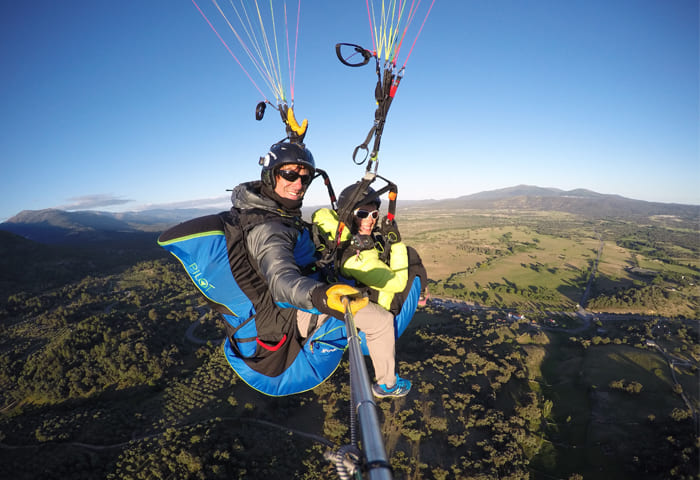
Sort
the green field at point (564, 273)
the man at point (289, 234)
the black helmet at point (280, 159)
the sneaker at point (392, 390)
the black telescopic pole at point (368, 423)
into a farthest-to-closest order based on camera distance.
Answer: the green field at point (564, 273) < the sneaker at point (392, 390) < the black helmet at point (280, 159) < the man at point (289, 234) < the black telescopic pole at point (368, 423)

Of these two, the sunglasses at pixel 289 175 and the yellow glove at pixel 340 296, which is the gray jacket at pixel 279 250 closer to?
the yellow glove at pixel 340 296

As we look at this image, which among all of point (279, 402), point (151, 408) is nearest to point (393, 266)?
point (279, 402)

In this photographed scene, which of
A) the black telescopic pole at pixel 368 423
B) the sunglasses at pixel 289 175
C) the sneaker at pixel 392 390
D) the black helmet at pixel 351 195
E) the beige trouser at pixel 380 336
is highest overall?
the sunglasses at pixel 289 175

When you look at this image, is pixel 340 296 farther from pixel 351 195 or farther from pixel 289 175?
pixel 289 175

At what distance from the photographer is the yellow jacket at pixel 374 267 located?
365 centimetres

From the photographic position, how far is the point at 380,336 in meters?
3.25

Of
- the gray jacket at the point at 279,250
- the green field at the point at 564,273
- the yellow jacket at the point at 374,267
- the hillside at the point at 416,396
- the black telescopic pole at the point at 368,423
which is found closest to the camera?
the black telescopic pole at the point at 368,423

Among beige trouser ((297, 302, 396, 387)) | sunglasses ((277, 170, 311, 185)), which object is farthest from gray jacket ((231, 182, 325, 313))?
beige trouser ((297, 302, 396, 387))

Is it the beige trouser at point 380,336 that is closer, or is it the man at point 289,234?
the man at point 289,234

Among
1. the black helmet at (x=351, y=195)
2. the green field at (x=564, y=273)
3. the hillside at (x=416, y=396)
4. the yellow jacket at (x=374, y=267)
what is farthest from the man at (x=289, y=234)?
the green field at (x=564, y=273)

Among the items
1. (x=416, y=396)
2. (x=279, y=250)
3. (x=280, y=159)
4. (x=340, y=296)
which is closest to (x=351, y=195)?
(x=280, y=159)

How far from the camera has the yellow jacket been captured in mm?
3650

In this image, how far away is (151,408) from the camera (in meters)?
23.8

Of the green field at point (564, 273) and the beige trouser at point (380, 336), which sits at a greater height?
the beige trouser at point (380, 336)
